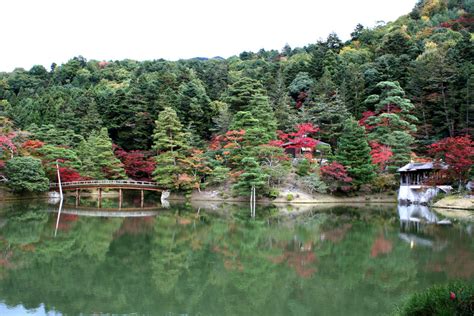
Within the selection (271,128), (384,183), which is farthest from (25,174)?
(384,183)

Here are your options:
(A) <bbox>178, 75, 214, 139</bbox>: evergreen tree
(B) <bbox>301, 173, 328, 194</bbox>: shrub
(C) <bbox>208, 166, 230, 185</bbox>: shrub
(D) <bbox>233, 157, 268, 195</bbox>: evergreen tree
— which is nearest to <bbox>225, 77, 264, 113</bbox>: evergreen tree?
(A) <bbox>178, 75, 214, 139</bbox>: evergreen tree

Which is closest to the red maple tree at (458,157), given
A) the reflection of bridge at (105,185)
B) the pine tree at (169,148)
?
the pine tree at (169,148)

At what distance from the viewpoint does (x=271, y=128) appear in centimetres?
3378

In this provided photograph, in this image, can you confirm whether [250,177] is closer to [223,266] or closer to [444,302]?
[223,266]

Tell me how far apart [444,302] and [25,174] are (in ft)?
94.9

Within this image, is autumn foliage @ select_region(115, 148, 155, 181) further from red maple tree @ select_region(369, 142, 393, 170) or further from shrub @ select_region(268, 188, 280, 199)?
red maple tree @ select_region(369, 142, 393, 170)

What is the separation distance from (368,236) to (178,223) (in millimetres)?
8527

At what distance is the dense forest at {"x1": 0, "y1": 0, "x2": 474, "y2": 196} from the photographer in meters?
29.6

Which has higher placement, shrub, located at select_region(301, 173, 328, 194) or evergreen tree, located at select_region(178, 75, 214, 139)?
evergreen tree, located at select_region(178, 75, 214, 139)

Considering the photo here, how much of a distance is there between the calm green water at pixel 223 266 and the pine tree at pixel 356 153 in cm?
1031

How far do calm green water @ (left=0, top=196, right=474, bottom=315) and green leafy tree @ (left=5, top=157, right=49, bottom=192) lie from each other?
32.2ft

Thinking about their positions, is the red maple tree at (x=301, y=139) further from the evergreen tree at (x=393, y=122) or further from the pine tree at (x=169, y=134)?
the pine tree at (x=169, y=134)

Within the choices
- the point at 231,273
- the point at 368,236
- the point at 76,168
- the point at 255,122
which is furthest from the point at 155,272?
the point at 76,168

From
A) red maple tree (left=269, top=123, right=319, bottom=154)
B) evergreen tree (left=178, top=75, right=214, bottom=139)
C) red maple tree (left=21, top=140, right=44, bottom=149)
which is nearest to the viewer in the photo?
red maple tree (left=21, top=140, right=44, bottom=149)
